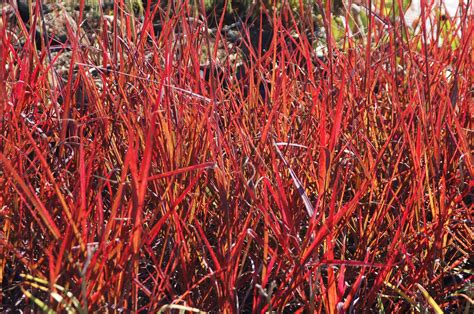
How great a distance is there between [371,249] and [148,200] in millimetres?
417

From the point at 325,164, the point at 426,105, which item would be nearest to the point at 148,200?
the point at 325,164

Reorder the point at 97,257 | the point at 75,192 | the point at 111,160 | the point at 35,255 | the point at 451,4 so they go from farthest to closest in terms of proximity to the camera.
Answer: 1. the point at 451,4
2. the point at 111,160
3. the point at 35,255
4. the point at 75,192
5. the point at 97,257

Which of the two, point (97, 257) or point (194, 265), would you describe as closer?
point (97, 257)

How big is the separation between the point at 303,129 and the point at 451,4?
10.1ft

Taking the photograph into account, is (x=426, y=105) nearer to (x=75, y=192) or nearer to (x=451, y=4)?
(x=75, y=192)

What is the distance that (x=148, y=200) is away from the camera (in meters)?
1.27

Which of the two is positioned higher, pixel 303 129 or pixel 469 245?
pixel 303 129

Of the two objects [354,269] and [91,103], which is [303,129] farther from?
[91,103]

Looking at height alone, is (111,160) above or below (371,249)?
above

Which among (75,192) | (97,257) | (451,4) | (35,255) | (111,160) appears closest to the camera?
(97,257)

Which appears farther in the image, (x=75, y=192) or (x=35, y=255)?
(x=35, y=255)

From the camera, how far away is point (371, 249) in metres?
1.27

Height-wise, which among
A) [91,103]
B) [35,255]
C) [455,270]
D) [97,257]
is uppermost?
[91,103]

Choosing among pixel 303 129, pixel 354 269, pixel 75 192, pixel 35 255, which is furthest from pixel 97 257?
pixel 303 129
